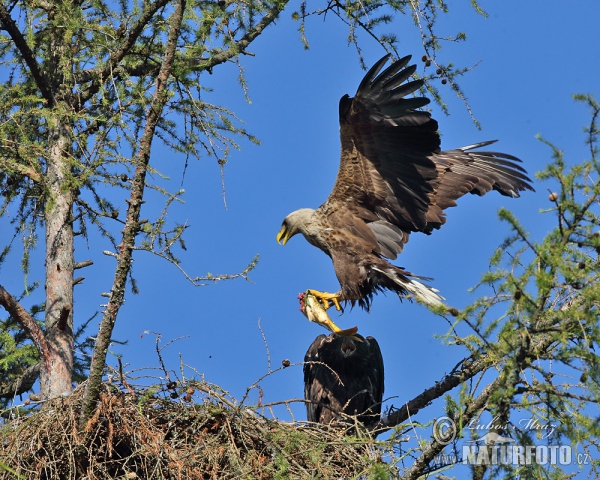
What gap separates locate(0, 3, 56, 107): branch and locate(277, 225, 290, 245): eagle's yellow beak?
2.54 meters

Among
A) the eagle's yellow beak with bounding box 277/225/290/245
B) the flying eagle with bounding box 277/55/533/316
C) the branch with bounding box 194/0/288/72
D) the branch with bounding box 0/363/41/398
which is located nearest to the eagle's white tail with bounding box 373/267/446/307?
the flying eagle with bounding box 277/55/533/316

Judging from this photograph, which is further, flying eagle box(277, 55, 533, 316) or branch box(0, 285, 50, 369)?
flying eagle box(277, 55, 533, 316)

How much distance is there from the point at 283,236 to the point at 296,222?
1.05 ft

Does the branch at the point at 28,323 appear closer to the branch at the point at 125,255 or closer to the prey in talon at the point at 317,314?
the branch at the point at 125,255

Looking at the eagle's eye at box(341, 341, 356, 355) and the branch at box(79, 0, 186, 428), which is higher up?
the eagle's eye at box(341, 341, 356, 355)

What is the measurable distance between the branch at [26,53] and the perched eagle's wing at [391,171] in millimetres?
2533

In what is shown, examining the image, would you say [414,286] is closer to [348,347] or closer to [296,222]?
[348,347]

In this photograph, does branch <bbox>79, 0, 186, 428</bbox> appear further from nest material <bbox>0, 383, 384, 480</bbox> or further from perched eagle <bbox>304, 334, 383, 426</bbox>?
perched eagle <bbox>304, 334, 383, 426</bbox>

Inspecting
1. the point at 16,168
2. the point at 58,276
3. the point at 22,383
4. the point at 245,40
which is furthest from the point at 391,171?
the point at 22,383

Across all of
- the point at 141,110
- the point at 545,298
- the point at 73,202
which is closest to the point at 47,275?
the point at 73,202

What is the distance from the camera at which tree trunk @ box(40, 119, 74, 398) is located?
6691 millimetres

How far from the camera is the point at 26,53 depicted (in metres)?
7.15

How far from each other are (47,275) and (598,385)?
4.80 metres

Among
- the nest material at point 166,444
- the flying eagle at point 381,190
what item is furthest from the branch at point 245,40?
the nest material at point 166,444
